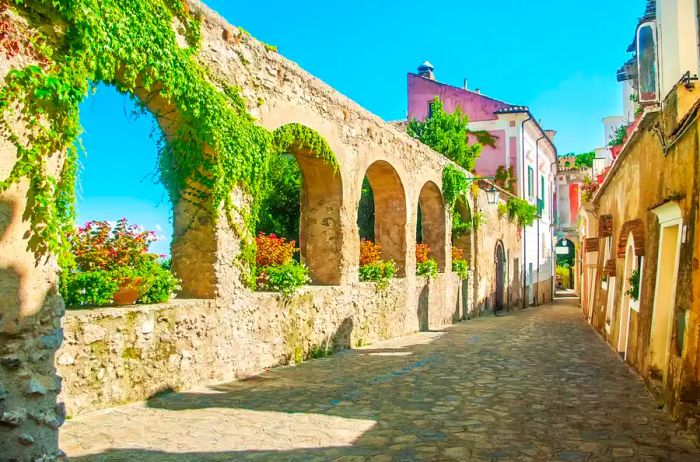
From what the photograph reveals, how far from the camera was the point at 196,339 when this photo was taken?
253 inches

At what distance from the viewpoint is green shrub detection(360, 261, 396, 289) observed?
1106 cm

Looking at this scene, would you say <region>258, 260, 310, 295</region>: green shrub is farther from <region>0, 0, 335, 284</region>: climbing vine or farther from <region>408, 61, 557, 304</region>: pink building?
<region>408, 61, 557, 304</region>: pink building

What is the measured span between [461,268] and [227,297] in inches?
418

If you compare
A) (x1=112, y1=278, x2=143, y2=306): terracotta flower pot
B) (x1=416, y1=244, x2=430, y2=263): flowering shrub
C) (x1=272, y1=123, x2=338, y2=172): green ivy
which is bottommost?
(x1=112, y1=278, x2=143, y2=306): terracotta flower pot

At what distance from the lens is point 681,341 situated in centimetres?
523

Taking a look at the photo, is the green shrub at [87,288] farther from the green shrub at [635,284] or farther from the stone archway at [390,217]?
the stone archway at [390,217]

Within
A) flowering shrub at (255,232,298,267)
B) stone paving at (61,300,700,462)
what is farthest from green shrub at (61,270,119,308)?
flowering shrub at (255,232,298,267)

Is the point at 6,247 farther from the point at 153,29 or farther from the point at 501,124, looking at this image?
the point at 501,124

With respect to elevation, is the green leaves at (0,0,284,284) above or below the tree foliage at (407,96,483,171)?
below

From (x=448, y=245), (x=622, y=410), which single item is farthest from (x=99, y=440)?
(x=448, y=245)

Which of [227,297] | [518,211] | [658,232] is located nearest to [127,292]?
[227,297]

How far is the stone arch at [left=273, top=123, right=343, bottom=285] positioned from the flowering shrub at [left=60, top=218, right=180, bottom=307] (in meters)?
3.93

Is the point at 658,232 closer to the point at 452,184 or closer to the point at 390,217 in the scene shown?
the point at 390,217

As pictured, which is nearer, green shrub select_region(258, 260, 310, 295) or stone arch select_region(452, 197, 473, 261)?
green shrub select_region(258, 260, 310, 295)
